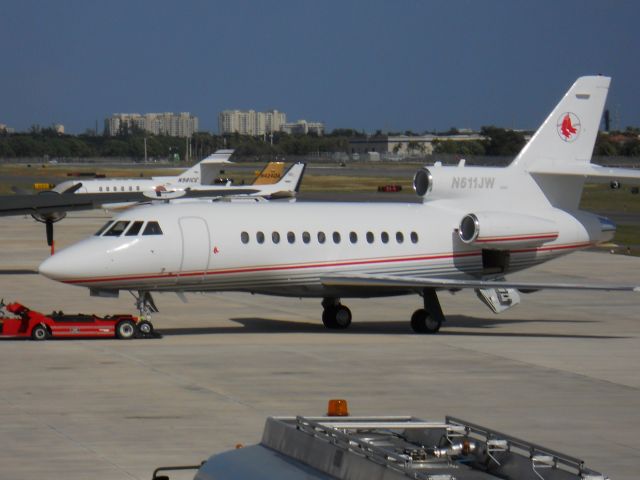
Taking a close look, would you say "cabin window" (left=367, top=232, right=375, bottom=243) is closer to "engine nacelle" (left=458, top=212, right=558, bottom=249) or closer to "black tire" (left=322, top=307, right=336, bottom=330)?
"black tire" (left=322, top=307, right=336, bottom=330)

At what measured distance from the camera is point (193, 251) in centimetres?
2425

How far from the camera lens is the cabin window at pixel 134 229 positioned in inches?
→ 945

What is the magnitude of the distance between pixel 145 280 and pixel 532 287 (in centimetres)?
785

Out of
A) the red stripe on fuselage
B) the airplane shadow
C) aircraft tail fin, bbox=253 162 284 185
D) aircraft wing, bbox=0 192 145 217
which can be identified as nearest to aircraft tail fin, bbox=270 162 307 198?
aircraft tail fin, bbox=253 162 284 185

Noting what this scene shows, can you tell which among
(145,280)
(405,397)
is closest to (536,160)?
(145,280)

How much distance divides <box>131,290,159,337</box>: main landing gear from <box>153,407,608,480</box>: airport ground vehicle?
17.3 m

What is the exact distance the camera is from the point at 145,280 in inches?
941

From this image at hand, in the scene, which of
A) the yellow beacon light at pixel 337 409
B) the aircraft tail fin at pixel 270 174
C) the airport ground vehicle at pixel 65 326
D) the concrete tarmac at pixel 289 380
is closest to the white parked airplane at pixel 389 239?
the airport ground vehicle at pixel 65 326

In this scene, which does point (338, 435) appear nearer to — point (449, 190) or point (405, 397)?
point (405, 397)

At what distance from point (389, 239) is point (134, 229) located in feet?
18.7

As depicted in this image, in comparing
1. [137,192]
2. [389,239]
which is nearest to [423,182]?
[389,239]

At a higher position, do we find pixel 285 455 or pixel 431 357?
pixel 285 455

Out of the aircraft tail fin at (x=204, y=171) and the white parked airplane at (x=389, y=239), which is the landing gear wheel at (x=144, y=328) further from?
the aircraft tail fin at (x=204, y=171)

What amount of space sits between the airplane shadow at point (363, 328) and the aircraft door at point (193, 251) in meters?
1.75
